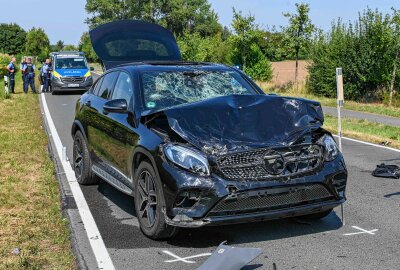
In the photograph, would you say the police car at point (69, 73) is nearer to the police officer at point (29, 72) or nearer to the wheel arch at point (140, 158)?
the police officer at point (29, 72)

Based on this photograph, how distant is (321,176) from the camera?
5070 millimetres

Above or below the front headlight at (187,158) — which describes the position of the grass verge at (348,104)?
below

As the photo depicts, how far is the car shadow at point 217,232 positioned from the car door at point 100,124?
0.94 metres

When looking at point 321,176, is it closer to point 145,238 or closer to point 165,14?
point 145,238

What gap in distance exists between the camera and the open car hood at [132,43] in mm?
13047

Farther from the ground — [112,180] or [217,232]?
[112,180]

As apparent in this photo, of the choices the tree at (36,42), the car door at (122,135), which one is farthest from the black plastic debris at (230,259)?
the tree at (36,42)

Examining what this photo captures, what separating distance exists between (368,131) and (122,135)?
9945 mm

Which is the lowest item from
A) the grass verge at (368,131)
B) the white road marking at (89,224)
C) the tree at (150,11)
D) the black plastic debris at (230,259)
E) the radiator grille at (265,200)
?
the grass verge at (368,131)

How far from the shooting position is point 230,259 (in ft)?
14.2

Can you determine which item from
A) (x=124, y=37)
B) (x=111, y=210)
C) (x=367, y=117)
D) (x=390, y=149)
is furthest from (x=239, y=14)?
(x=111, y=210)

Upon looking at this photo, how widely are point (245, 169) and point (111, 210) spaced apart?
2203mm

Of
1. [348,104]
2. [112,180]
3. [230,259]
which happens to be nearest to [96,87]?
[112,180]

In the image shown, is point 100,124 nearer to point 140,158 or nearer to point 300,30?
point 140,158
